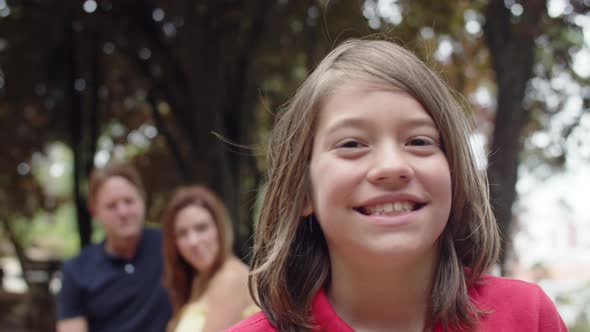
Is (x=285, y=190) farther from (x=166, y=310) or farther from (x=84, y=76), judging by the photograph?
(x=84, y=76)

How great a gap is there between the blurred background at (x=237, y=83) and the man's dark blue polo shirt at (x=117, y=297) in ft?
3.23

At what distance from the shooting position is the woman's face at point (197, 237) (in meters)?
3.49

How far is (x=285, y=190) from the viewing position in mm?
1483

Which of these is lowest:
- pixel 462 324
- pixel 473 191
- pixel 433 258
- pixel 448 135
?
pixel 462 324

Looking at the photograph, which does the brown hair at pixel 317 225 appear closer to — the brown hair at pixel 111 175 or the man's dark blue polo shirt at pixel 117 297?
the man's dark blue polo shirt at pixel 117 297

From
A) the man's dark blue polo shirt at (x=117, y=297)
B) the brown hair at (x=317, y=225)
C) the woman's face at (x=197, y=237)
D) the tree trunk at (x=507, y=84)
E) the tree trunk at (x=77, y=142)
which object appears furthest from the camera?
the tree trunk at (x=77, y=142)

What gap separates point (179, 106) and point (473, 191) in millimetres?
6598

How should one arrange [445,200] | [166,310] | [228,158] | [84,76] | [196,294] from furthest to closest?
[84,76]
[228,158]
[166,310]
[196,294]
[445,200]

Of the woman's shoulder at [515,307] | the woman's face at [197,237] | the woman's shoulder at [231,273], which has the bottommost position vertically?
the woman's shoulder at [231,273]

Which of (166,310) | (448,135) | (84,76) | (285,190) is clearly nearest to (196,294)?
(166,310)

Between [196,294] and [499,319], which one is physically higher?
[499,319]

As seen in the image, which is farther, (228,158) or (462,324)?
(228,158)

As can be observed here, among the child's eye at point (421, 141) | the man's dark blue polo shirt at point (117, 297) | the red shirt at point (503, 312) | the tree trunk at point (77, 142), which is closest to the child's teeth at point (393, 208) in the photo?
the child's eye at point (421, 141)

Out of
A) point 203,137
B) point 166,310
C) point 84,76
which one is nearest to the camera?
point 166,310
